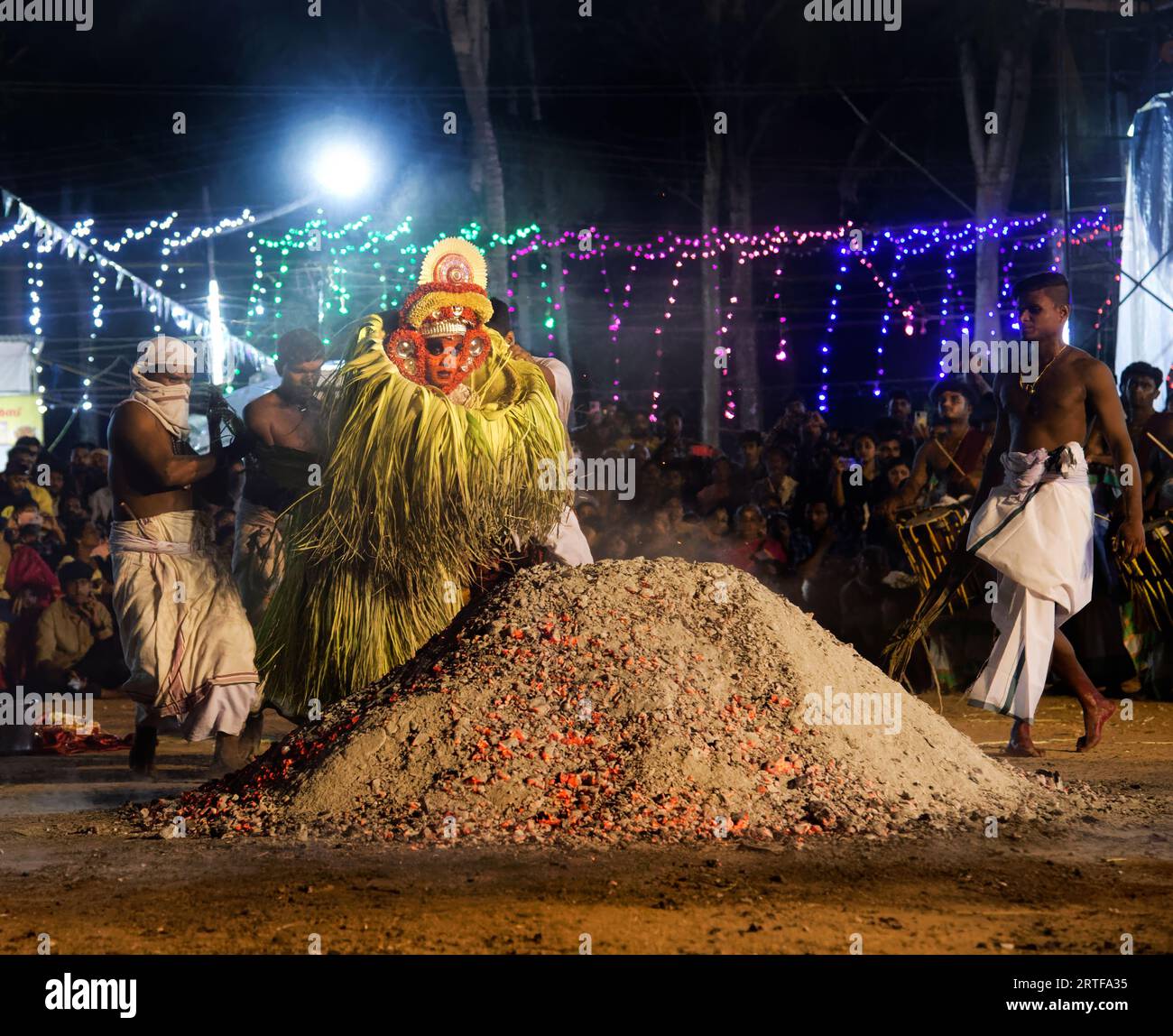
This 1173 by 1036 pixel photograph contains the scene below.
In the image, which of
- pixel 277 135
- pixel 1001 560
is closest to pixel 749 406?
pixel 277 135

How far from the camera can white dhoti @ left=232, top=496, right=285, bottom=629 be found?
22.5 ft

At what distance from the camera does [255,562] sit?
22.6ft

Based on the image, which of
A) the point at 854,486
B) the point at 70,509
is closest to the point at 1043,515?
the point at 854,486

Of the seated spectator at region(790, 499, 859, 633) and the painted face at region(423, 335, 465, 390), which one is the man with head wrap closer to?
the painted face at region(423, 335, 465, 390)

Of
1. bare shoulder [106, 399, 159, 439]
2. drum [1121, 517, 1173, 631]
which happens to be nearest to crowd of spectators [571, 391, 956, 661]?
drum [1121, 517, 1173, 631]

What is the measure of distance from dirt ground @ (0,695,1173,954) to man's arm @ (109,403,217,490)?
1594 millimetres

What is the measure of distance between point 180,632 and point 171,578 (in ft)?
0.76

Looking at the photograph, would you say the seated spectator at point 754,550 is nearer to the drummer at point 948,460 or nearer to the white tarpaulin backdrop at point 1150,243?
the drummer at point 948,460

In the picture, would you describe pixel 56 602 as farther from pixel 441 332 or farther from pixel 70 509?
pixel 441 332

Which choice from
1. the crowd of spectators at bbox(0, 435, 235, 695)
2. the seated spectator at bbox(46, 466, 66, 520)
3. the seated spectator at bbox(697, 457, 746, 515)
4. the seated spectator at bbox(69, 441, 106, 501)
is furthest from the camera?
the seated spectator at bbox(69, 441, 106, 501)

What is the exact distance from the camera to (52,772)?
7426mm

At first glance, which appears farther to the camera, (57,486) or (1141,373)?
(57,486)

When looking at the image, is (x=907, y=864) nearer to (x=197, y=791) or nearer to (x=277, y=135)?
(x=197, y=791)

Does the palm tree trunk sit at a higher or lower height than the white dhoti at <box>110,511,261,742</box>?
higher
